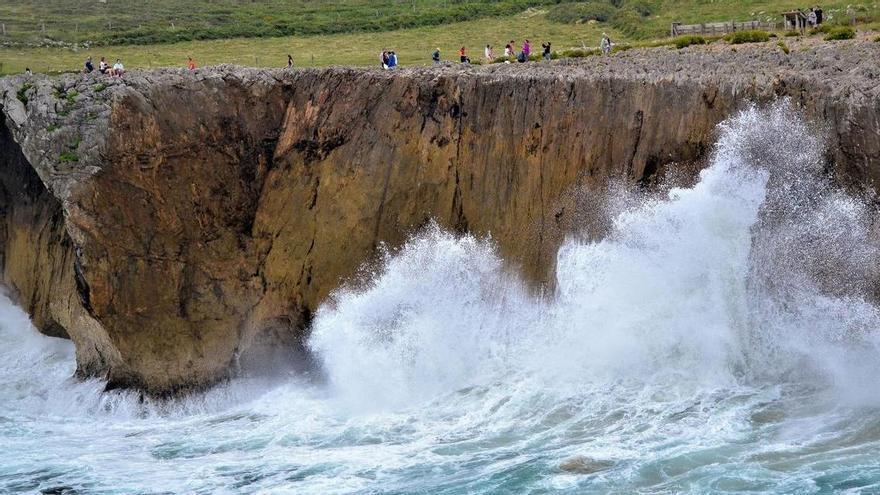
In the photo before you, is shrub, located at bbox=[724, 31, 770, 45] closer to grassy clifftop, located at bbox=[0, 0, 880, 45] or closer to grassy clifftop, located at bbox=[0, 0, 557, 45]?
grassy clifftop, located at bbox=[0, 0, 880, 45]

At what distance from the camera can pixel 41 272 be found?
101 feet

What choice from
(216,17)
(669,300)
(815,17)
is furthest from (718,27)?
(216,17)

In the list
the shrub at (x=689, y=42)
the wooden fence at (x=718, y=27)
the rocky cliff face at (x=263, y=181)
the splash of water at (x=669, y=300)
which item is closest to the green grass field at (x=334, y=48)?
the wooden fence at (x=718, y=27)

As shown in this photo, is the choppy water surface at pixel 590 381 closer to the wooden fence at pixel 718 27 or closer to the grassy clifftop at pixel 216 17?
the wooden fence at pixel 718 27

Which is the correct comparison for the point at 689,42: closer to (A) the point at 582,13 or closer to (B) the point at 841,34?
(B) the point at 841,34

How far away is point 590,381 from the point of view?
21.6m

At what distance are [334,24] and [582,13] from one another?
1105 cm

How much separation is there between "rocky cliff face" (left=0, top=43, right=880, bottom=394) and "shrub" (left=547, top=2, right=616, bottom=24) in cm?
1982

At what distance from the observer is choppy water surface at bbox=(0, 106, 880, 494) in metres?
18.1

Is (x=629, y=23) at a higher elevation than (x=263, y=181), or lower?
higher

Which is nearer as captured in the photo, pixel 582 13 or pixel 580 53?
pixel 580 53

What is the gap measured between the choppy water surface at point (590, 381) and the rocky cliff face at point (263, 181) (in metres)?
0.89

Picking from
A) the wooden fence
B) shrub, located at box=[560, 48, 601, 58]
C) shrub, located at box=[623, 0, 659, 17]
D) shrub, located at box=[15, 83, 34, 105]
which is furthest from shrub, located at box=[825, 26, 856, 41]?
shrub, located at box=[15, 83, 34, 105]

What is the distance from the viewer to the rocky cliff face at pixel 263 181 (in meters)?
24.5
